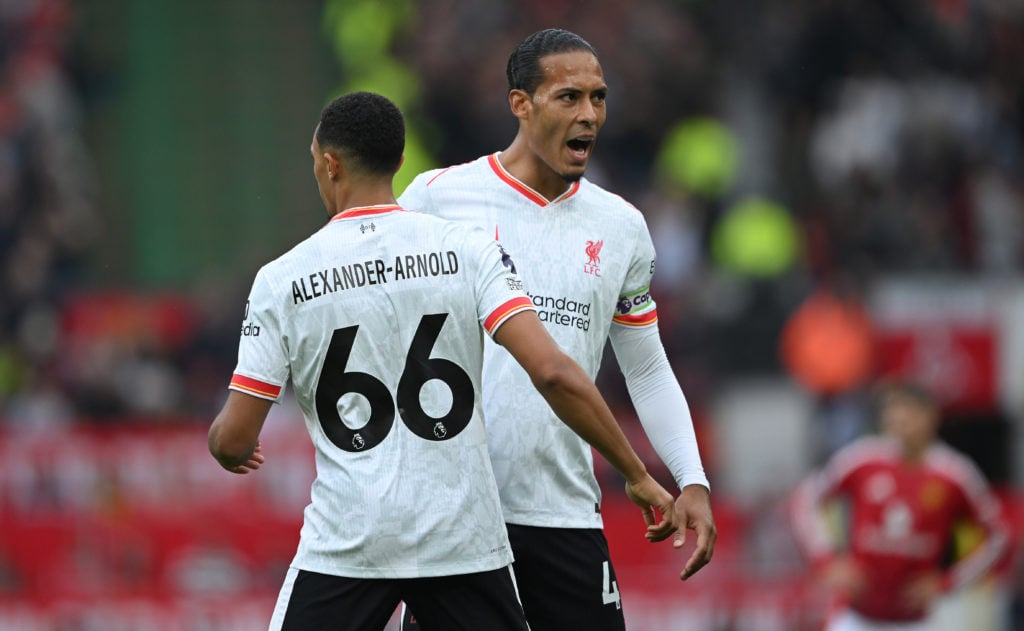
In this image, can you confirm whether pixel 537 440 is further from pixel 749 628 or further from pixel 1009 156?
pixel 1009 156

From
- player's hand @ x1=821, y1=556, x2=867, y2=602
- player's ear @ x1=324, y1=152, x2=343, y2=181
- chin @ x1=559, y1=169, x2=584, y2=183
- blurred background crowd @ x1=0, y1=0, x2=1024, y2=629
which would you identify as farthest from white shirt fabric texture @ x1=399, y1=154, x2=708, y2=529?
blurred background crowd @ x1=0, y1=0, x2=1024, y2=629

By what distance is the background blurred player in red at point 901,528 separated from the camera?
364 inches

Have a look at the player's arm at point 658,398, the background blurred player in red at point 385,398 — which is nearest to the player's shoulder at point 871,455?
the player's arm at point 658,398

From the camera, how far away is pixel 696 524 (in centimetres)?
487

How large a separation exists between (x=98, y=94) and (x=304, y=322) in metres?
15.8

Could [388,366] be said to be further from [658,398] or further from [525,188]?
[658,398]

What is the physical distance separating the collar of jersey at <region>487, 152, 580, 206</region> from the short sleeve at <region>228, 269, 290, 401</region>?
39.9 inches

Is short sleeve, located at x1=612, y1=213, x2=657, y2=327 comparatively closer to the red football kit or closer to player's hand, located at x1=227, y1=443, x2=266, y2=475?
player's hand, located at x1=227, y1=443, x2=266, y2=475

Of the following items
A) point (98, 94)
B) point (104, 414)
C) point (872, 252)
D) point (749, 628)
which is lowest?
point (749, 628)

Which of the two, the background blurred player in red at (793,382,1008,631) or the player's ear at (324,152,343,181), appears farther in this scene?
the background blurred player in red at (793,382,1008,631)

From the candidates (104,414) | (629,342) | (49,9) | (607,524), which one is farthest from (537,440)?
(49,9)

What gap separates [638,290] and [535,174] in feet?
1.62

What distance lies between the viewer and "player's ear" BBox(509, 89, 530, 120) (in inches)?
204

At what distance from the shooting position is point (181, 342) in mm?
16016
